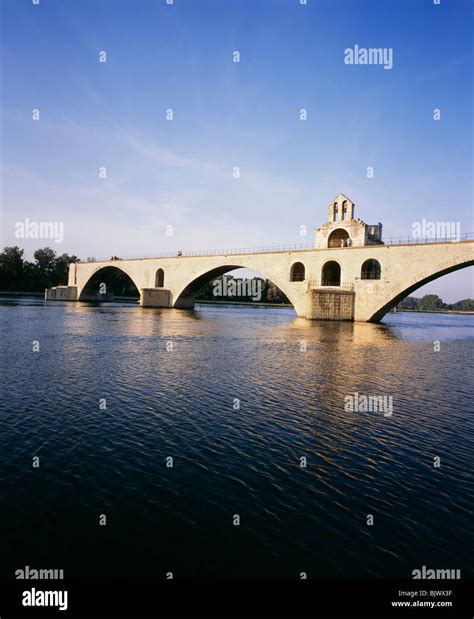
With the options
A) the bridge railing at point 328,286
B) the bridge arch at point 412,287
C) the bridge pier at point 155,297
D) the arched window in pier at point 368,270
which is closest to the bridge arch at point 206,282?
the bridge pier at point 155,297

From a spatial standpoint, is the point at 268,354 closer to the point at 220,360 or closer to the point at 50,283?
the point at 220,360

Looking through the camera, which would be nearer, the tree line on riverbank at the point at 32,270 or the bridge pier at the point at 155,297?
the bridge pier at the point at 155,297

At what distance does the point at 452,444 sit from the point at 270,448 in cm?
473

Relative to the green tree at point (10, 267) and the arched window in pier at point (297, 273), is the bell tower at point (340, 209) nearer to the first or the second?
the arched window in pier at point (297, 273)

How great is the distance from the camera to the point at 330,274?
56438 millimetres

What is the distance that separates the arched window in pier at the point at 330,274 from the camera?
54.8m

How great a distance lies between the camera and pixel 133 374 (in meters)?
17.2

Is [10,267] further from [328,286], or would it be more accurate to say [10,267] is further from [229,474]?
[229,474]

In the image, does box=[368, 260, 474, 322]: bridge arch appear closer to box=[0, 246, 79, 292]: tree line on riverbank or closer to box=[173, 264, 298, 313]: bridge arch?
box=[173, 264, 298, 313]: bridge arch

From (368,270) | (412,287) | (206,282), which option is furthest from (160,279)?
(412,287)

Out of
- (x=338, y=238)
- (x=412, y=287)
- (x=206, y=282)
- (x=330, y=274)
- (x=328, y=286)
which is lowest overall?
(x=412, y=287)

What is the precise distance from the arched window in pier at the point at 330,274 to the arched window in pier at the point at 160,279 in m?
39.3

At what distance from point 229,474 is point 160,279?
79.1m

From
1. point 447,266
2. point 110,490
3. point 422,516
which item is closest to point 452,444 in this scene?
point 422,516
